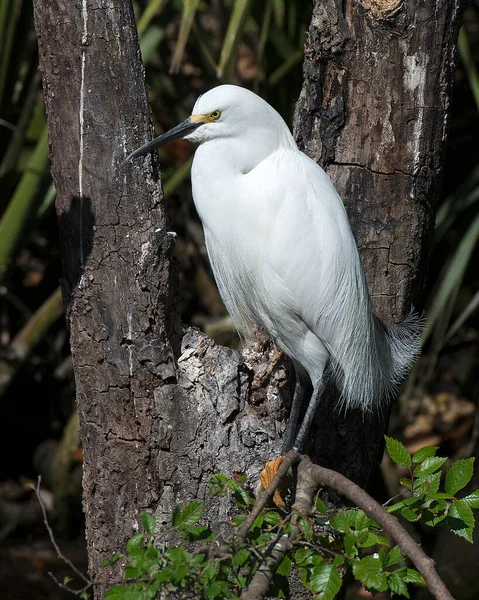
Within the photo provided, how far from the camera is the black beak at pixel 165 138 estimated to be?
171cm

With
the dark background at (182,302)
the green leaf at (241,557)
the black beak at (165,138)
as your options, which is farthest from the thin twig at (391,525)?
the dark background at (182,302)

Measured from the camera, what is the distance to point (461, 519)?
1.36 meters

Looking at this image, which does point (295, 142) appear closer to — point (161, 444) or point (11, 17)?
point (161, 444)

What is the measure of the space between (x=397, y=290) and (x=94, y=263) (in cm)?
79

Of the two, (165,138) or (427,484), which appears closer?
(427,484)

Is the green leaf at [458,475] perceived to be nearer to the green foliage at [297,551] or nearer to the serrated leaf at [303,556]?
the green foliage at [297,551]

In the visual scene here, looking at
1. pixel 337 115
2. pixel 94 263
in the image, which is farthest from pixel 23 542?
pixel 337 115

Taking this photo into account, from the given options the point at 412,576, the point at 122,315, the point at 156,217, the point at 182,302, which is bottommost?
the point at 412,576

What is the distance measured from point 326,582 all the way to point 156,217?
90 centimetres

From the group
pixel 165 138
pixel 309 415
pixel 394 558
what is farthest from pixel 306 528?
pixel 165 138

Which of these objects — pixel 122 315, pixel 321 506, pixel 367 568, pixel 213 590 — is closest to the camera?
pixel 213 590

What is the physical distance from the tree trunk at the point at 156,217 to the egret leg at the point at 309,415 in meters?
0.05

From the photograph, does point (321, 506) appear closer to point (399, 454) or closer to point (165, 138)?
point (399, 454)

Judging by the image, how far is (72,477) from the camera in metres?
4.00
